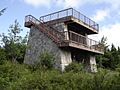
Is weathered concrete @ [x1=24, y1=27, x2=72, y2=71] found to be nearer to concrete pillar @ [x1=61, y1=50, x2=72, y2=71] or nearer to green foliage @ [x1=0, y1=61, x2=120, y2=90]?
concrete pillar @ [x1=61, y1=50, x2=72, y2=71]

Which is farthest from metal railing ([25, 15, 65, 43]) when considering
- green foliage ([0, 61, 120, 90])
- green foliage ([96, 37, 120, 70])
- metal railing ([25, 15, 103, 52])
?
green foliage ([96, 37, 120, 70])

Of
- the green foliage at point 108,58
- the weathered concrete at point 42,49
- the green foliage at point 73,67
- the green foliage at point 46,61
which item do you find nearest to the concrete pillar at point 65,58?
the weathered concrete at point 42,49

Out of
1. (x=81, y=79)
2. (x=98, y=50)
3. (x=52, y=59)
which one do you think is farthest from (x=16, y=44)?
(x=81, y=79)

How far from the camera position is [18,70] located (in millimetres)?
25469

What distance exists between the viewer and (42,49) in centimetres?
3366

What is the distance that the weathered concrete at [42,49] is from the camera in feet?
105

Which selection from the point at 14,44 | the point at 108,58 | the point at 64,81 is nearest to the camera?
the point at 64,81

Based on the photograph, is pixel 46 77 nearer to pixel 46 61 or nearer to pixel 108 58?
pixel 46 61

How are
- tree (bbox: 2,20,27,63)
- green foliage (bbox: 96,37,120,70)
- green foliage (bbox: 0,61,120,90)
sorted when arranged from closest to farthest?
green foliage (bbox: 0,61,120,90)
tree (bbox: 2,20,27,63)
green foliage (bbox: 96,37,120,70)

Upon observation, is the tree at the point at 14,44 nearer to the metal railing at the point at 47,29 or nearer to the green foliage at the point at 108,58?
the metal railing at the point at 47,29

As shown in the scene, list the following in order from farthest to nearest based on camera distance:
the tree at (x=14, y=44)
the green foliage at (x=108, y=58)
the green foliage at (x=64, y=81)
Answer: the green foliage at (x=108, y=58) → the tree at (x=14, y=44) → the green foliage at (x=64, y=81)

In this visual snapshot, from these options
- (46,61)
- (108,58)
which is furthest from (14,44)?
(108,58)

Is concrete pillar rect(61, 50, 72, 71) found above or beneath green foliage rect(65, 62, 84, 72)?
above

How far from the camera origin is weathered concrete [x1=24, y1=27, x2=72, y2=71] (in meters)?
31.9
